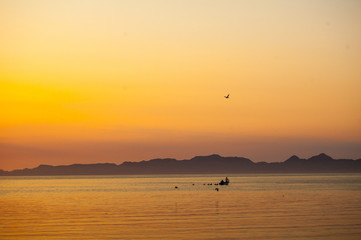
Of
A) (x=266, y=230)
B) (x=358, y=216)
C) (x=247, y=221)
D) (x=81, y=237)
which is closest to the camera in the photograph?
(x=81, y=237)

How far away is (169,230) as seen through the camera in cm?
4350

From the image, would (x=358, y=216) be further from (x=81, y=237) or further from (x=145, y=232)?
(x=81, y=237)

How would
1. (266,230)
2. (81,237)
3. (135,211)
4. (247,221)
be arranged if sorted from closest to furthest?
1. (81,237)
2. (266,230)
3. (247,221)
4. (135,211)

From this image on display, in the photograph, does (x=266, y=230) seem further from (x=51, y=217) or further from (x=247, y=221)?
(x=51, y=217)

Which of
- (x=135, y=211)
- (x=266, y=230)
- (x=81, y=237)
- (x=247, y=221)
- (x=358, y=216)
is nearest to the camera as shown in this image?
(x=81, y=237)

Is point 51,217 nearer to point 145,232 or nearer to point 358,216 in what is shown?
point 145,232

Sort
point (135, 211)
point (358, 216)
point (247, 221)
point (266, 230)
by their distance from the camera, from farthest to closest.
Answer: point (135, 211) → point (358, 216) → point (247, 221) → point (266, 230)

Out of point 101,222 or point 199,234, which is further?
point 101,222

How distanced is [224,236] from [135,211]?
2167 cm

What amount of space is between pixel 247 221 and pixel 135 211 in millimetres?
15704

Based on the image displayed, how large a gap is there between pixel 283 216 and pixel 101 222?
17.2 m

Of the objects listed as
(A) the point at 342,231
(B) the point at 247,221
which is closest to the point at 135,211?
(B) the point at 247,221

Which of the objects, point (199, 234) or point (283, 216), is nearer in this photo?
point (199, 234)

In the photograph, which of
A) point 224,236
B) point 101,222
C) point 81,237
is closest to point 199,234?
point 224,236
